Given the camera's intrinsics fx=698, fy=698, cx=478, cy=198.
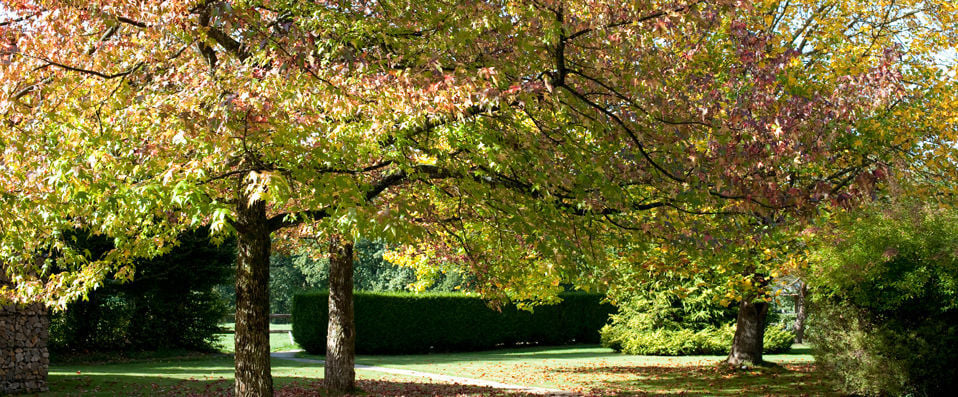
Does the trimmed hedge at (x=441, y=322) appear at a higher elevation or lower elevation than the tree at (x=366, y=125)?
lower

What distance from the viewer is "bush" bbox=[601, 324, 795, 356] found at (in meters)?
22.9

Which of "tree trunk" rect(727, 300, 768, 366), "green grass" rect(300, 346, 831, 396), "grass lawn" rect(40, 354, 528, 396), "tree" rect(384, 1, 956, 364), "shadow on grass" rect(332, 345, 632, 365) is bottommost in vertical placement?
"shadow on grass" rect(332, 345, 632, 365)

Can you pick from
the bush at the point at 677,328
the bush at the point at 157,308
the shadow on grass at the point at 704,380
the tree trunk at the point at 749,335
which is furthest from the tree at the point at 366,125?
the bush at the point at 677,328

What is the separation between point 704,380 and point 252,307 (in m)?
10.9

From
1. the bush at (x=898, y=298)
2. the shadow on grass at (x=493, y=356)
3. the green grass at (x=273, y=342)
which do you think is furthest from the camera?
the green grass at (x=273, y=342)

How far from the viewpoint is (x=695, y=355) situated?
929 inches

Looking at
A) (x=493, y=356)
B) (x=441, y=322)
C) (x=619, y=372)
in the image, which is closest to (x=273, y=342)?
(x=441, y=322)

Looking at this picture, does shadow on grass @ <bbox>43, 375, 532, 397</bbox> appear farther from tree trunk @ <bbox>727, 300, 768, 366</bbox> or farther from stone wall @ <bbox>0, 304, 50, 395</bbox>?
tree trunk @ <bbox>727, 300, 768, 366</bbox>

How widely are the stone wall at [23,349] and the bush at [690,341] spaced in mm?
17802

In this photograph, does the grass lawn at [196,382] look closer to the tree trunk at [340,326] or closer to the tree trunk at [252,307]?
the tree trunk at [340,326]

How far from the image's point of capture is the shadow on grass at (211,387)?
12.3 m

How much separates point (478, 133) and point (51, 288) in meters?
5.36

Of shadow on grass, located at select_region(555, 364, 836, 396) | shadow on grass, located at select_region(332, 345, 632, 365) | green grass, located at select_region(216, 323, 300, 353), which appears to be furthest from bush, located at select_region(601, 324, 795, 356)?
green grass, located at select_region(216, 323, 300, 353)

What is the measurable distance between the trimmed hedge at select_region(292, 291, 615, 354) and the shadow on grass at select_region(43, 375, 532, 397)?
10010 millimetres
